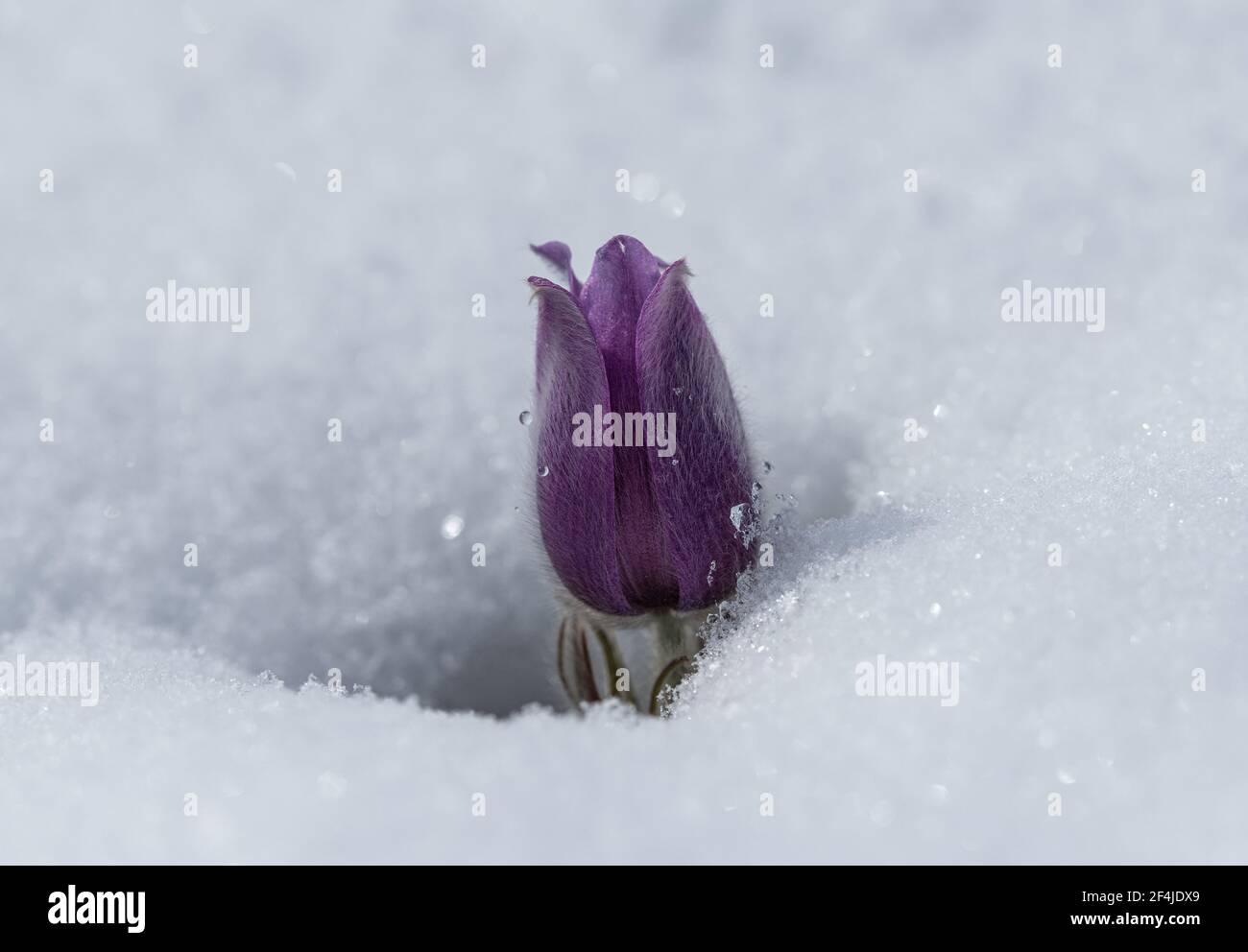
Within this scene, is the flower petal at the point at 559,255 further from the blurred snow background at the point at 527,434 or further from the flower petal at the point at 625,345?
the blurred snow background at the point at 527,434

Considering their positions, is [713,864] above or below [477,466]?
below

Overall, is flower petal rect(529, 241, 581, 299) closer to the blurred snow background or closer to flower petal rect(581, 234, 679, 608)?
flower petal rect(581, 234, 679, 608)

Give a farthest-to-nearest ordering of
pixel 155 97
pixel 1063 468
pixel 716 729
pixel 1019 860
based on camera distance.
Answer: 1. pixel 155 97
2. pixel 1063 468
3. pixel 716 729
4. pixel 1019 860

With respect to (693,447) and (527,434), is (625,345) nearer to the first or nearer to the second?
(693,447)

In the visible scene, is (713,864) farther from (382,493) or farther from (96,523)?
(96,523)

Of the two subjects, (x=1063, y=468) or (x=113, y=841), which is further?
(x=1063, y=468)

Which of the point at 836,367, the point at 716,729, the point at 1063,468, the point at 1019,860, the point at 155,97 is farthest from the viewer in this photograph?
the point at 155,97

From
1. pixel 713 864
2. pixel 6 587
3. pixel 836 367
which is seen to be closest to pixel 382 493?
pixel 6 587
